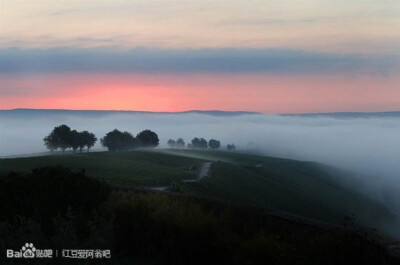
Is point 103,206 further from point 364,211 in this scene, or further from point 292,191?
point 364,211

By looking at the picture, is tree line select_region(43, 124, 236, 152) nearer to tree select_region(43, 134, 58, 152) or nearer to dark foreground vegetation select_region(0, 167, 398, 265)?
tree select_region(43, 134, 58, 152)

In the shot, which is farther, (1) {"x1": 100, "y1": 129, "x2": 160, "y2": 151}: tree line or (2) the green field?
(1) {"x1": 100, "y1": 129, "x2": 160, "y2": 151}: tree line

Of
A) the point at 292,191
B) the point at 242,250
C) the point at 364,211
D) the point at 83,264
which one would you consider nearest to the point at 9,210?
the point at 83,264

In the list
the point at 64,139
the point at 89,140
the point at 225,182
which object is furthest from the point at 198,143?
the point at 225,182

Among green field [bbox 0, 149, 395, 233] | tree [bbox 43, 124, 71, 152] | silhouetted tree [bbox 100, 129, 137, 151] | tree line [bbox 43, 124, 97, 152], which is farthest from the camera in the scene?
silhouetted tree [bbox 100, 129, 137, 151]

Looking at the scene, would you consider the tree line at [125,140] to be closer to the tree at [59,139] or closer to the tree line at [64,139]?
the tree line at [64,139]

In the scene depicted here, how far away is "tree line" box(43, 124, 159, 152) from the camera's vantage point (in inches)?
4022

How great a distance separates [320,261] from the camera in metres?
11.8

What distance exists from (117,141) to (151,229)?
97.1 metres

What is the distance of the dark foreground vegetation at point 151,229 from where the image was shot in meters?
12.2

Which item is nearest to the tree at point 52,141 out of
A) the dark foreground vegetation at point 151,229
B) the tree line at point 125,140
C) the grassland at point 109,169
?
the tree line at point 125,140

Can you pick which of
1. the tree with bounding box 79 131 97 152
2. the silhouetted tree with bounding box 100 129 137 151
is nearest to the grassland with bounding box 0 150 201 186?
the tree with bounding box 79 131 97 152

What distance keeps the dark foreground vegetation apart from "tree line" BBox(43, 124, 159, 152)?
285 feet

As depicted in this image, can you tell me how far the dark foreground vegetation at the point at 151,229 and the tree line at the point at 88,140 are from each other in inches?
3416
